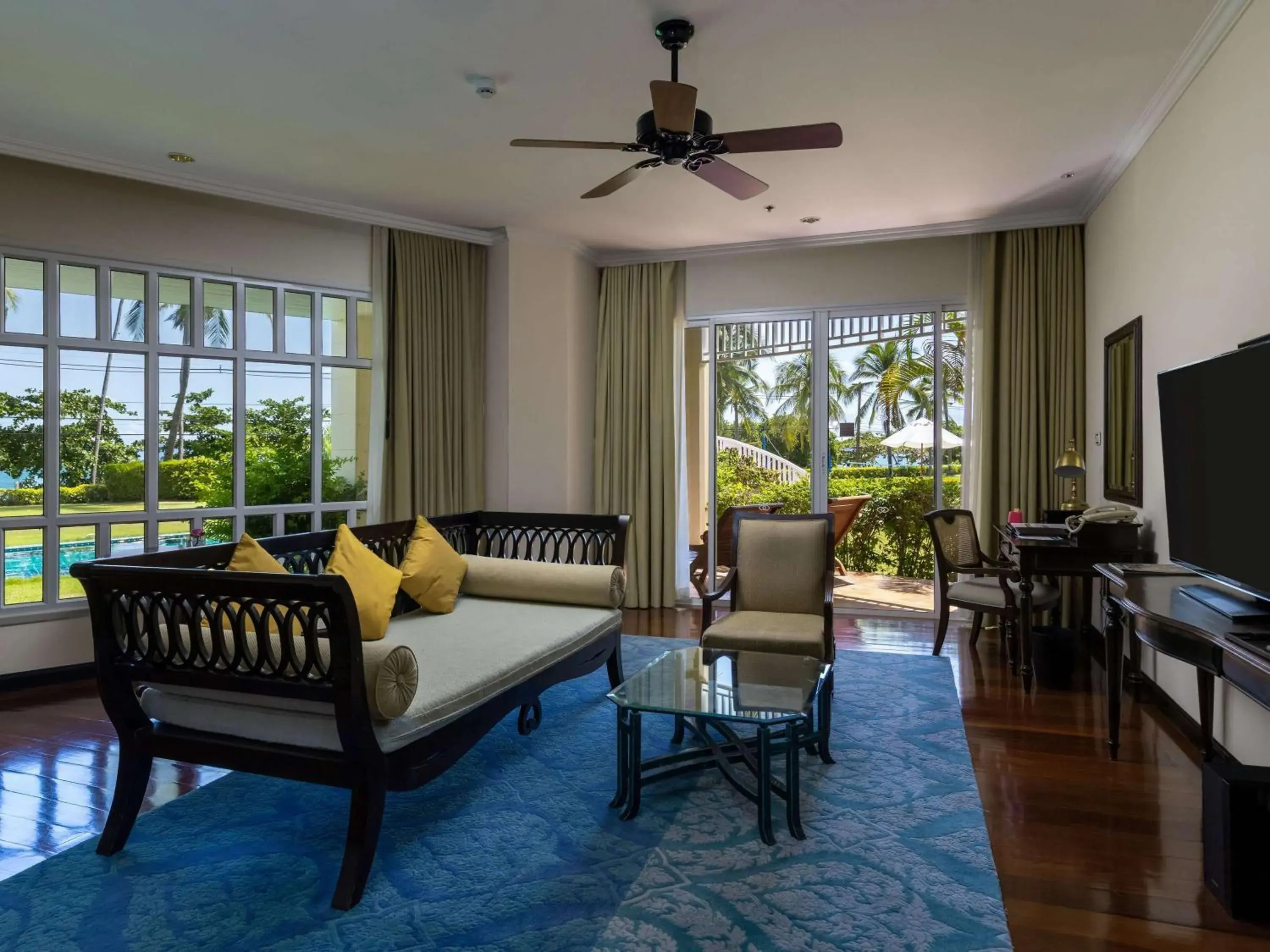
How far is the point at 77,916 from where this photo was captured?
6.42ft

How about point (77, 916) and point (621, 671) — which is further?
point (621, 671)

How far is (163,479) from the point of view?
14.8 feet

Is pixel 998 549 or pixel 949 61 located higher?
pixel 949 61

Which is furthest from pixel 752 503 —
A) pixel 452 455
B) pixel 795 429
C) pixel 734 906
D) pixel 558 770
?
pixel 734 906

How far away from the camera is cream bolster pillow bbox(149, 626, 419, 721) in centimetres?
207

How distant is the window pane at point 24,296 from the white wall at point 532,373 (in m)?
2.51

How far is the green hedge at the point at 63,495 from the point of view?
4051mm

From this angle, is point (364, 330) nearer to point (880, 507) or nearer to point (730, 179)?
point (730, 179)

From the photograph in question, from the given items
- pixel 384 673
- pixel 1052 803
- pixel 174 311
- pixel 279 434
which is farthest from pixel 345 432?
pixel 1052 803

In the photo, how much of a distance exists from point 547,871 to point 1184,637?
1.94 meters

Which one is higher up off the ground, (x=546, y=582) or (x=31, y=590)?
(x=546, y=582)

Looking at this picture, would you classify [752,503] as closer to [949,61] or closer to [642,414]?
[642,414]

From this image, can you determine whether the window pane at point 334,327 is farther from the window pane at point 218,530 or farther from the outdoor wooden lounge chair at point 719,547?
the outdoor wooden lounge chair at point 719,547

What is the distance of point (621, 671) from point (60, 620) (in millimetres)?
2996
